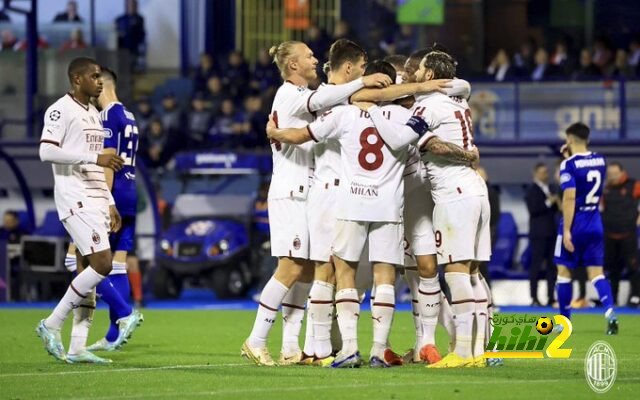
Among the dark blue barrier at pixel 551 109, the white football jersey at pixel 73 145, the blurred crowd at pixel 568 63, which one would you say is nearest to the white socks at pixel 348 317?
the white football jersey at pixel 73 145

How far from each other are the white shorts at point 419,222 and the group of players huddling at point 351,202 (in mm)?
10

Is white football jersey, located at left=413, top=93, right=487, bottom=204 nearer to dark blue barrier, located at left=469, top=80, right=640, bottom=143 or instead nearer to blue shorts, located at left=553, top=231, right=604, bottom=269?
blue shorts, located at left=553, top=231, right=604, bottom=269

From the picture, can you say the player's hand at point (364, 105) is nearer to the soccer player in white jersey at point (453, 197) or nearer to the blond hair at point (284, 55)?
the soccer player in white jersey at point (453, 197)

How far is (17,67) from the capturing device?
3016cm

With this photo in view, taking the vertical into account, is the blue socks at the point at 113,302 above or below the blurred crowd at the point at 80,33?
below

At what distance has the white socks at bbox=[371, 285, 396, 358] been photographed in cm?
1098

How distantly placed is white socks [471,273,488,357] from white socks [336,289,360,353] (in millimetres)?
933

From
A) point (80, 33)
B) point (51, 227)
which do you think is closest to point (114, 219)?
point (51, 227)

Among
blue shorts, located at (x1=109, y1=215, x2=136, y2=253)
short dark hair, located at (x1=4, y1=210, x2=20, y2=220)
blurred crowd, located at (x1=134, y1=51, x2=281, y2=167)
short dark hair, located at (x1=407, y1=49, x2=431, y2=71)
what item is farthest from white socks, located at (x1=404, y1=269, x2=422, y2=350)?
blurred crowd, located at (x1=134, y1=51, x2=281, y2=167)

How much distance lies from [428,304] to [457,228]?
68cm

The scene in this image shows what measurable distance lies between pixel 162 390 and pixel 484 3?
75.0 ft

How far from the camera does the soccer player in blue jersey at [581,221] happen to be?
15.7 meters

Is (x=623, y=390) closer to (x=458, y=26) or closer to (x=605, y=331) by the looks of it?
(x=605, y=331)

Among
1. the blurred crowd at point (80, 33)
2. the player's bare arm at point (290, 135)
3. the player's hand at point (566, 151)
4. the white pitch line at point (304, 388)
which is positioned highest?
the blurred crowd at point (80, 33)
